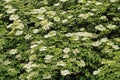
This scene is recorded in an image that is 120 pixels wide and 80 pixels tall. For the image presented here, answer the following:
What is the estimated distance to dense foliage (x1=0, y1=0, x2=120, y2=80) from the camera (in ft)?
14.9

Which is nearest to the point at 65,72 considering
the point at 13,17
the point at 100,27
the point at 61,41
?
the point at 61,41

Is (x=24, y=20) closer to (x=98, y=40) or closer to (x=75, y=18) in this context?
(x=75, y=18)

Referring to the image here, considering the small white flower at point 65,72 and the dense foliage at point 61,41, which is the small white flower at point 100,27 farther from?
the small white flower at point 65,72

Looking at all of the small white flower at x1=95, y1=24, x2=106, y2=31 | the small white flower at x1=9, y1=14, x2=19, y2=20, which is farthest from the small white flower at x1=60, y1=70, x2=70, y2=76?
the small white flower at x1=9, y1=14, x2=19, y2=20

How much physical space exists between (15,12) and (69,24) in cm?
80

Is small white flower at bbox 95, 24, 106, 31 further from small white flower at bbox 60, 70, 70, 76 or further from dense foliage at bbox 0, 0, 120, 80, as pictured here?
small white flower at bbox 60, 70, 70, 76

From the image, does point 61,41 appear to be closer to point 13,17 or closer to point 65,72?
point 65,72

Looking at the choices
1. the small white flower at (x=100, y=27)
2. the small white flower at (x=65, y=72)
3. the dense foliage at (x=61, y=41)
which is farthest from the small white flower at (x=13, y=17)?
the small white flower at (x=65, y=72)

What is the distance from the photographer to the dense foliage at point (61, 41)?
4.53m

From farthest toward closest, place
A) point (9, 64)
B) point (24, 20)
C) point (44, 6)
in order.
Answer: point (44, 6)
point (24, 20)
point (9, 64)

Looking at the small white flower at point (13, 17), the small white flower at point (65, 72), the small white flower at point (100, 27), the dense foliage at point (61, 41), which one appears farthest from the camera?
the small white flower at point (13, 17)

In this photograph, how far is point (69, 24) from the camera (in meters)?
5.10

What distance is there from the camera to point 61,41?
15.7ft

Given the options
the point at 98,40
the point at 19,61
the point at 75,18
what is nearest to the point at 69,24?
the point at 75,18
